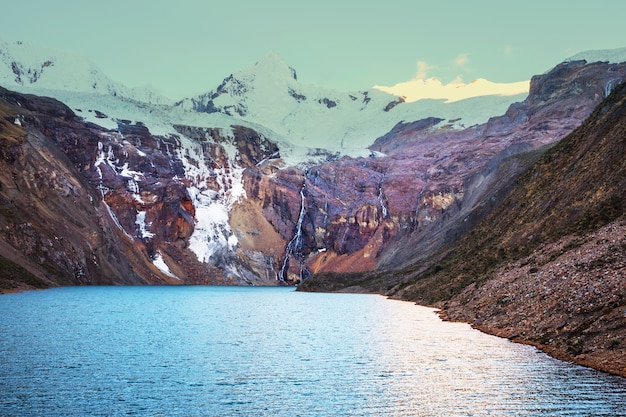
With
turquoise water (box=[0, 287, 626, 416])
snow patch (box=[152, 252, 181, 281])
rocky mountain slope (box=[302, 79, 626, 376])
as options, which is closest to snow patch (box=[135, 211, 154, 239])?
snow patch (box=[152, 252, 181, 281])

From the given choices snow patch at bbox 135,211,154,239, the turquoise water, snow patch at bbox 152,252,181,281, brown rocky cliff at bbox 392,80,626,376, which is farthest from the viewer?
snow patch at bbox 135,211,154,239

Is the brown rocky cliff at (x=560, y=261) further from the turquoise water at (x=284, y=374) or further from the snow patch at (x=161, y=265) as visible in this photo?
the snow patch at (x=161, y=265)

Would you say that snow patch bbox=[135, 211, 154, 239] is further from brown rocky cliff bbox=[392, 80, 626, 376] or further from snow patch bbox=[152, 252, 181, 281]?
brown rocky cliff bbox=[392, 80, 626, 376]

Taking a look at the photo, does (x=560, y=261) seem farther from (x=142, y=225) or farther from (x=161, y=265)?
(x=142, y=225)

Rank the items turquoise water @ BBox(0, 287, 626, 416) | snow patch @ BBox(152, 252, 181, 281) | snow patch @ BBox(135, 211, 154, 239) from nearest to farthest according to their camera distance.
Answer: turquoise water @ BBox(0, 287, 626, 416), snow patch @ BBox(152, 252, 181, 281), snow patch @ BBox(135, 211, 154, 239)

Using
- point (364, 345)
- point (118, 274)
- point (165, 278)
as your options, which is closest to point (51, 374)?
point (364, 345)

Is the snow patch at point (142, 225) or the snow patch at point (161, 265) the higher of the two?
the snow patch at point (142, 225)

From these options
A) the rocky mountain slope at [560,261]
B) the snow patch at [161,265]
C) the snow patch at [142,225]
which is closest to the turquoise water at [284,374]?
the rocky mountain slope at [560,261]

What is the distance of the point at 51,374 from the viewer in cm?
2961

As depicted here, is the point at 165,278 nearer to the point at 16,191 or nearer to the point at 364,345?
the point at 16,191

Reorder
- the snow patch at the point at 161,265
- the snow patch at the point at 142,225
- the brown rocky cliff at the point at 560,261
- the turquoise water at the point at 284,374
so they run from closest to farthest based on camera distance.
→ the turquoise water at the point at 284,374
the brown rocky cliff at the point at 560,261
the snow patch at the point at 161,265
the snow patch at the point at 142,225

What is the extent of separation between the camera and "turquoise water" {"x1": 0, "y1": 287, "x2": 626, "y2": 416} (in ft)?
79.2

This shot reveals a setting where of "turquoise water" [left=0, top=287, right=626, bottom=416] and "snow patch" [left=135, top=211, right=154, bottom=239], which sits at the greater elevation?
"snow patch" [left=135, top=211, right=154, bottom=239]

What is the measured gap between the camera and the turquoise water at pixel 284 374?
950 inches
